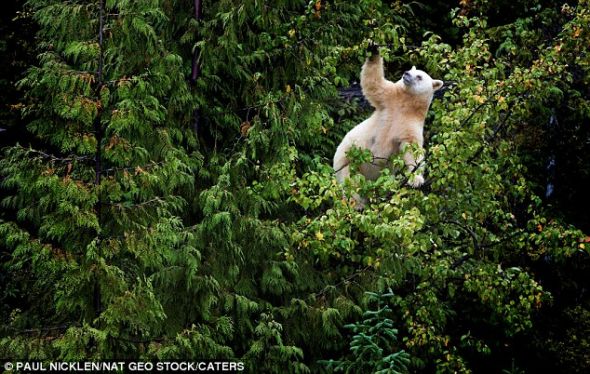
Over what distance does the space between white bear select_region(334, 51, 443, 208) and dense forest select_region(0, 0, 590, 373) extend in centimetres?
20

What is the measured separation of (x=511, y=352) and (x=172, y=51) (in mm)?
4585

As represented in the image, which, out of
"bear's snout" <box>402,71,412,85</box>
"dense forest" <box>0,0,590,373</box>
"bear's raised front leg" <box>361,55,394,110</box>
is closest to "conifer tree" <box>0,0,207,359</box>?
"dense forest" <box>0,0,590,373</box>

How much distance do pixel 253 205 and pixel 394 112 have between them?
136 centimetres

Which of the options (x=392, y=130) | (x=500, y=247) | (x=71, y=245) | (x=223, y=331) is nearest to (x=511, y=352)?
(x=500, y=247)

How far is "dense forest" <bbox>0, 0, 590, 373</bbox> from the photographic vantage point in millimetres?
5215

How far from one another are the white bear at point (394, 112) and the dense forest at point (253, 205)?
20 centimetres

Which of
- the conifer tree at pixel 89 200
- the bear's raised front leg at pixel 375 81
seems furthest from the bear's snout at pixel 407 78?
the conifer tree at pixel 89 200

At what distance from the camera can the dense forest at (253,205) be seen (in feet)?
17.1

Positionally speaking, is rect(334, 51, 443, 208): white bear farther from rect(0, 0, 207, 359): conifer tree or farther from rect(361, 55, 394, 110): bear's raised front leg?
rect(0, 0, 207, 359): conifer tree

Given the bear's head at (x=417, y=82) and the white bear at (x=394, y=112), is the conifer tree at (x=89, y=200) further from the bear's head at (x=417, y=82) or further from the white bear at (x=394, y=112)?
the bear's head at (x=417, y=82)

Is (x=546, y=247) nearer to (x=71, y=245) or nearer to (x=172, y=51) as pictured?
(x=172, y=51)

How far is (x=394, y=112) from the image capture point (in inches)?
260

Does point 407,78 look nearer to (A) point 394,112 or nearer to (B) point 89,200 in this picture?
(A) point 394,112

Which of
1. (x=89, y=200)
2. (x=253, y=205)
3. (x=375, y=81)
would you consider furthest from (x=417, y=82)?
(x=89, y=200)
